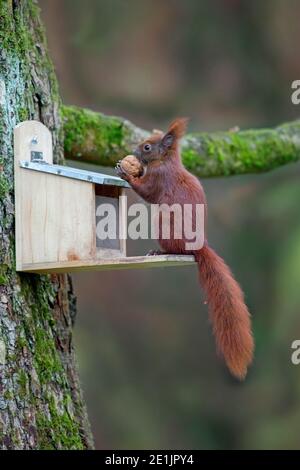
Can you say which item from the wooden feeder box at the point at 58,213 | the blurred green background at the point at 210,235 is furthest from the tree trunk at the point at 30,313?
Result: the blurred green background at the point at 210,235

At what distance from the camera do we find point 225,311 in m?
3.13

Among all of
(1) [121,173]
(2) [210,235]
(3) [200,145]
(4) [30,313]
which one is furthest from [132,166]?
(2) [210,235]

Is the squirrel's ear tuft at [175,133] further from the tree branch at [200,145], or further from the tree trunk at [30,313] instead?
the tree branch at [200,145]

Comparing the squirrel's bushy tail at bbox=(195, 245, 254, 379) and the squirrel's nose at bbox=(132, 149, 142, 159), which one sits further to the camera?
the squirrel's nose at bbox=(132, 149, 142, 159)

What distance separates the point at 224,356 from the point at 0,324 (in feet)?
2.17

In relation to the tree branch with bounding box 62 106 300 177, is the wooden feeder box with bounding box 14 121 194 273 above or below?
below

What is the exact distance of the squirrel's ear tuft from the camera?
3.31 metres

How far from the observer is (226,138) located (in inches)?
171

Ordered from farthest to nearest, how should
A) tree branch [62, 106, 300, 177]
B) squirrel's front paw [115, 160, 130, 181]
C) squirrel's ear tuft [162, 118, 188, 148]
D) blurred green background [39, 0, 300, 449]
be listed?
blurred green background [39, 0, 300, 449]
tree branch [62, 106, 300, 177]
squirrel's ear tuft [162, 118, 188, 148]
squirrel's front paw [115, 160, 130, 181]

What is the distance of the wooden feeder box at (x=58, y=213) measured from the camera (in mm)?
3039

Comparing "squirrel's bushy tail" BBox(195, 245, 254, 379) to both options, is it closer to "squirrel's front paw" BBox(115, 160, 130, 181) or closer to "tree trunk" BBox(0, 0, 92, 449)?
"squirrel's front paw" BBox(115, 160, 130, 181)

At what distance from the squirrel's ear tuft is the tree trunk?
15.9 inches

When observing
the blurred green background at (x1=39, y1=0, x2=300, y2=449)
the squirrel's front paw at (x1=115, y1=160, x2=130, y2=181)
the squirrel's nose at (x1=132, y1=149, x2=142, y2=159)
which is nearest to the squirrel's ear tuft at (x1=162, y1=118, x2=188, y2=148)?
the squirrel's nose at (x1=132, y1=149, x2=142, y2=159)
